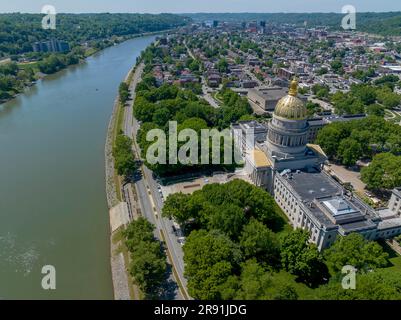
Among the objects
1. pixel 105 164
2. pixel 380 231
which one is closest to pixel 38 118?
pixel 105 164

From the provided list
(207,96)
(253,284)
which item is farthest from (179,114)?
(253,284)

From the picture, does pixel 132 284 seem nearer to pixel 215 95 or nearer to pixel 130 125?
pixel 130 125

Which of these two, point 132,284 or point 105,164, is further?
point 105,164

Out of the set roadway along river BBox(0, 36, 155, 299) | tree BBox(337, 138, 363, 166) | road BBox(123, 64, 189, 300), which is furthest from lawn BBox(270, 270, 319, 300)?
tree BBox(337, 138, 363, 166)

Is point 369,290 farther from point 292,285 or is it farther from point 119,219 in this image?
point 119,219

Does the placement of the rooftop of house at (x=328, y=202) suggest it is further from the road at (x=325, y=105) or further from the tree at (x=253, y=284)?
the road at (x=325, y=105)

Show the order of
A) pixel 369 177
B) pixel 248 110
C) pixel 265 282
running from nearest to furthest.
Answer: pixel 265 282 → pixel 369 177 → pixel 248 110
